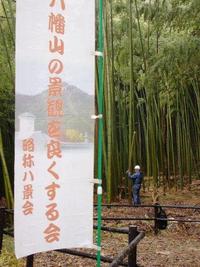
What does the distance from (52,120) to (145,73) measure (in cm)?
569

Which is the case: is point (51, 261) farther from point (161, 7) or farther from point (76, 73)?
point (161, 7)

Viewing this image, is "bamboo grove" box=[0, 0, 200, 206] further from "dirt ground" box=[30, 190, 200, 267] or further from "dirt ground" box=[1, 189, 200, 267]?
"dirt ground" box=[30, 190, 200, 267]

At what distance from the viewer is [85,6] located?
1.89 m

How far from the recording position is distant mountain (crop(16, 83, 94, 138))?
185 cm

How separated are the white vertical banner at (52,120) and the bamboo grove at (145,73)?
343 centimetres

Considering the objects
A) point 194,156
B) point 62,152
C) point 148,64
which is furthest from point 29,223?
point 194,156

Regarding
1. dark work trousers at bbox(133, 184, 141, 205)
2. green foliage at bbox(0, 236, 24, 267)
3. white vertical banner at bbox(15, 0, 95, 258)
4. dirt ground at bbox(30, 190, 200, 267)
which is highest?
white vertical banner at bbox(15, 0, 95, 258)

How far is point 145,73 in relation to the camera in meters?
7.34

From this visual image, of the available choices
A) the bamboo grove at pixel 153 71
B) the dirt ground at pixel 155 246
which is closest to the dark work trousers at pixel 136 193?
the dirt ground at pixel 155 246

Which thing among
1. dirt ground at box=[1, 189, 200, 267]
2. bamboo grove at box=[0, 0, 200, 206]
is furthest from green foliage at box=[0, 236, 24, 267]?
bamboo grove at box=[0, 0, 200, 206]

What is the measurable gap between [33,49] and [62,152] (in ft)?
1.67

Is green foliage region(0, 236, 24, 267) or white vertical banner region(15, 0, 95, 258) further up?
white vertical banner region(15, 0, 95, 258)

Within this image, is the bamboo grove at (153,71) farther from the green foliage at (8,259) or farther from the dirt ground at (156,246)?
the green foliage at (8,259)

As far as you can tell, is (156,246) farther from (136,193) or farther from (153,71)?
(153,71)
